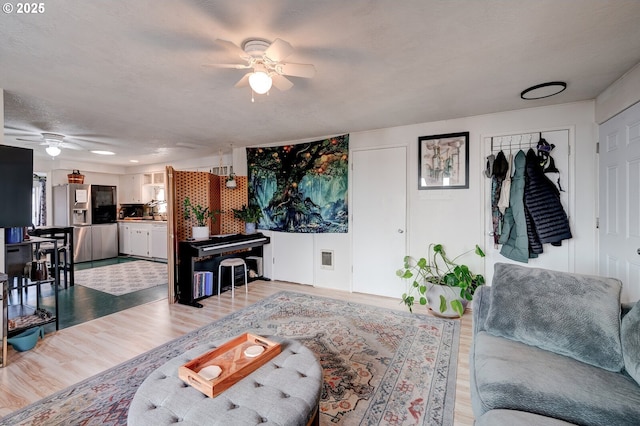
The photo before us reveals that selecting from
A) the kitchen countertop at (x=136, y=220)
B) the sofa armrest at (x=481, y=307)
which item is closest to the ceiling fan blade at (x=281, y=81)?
the sofa armrest at (x=481, y=307)

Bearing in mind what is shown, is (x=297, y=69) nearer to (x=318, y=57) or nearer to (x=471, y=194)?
(x=318, y=57)

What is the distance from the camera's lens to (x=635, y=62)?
2.10 metres

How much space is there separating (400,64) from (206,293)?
3573mm

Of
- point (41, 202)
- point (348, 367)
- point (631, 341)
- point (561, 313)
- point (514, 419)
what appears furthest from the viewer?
point (41, 202)

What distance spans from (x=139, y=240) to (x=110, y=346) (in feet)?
15.6

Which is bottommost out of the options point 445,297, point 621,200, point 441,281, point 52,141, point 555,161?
point 445,297

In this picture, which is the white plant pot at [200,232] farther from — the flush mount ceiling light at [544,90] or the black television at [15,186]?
the flush mount ceiling light at [544,90]

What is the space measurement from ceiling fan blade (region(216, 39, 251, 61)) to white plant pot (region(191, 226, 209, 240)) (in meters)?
2.80

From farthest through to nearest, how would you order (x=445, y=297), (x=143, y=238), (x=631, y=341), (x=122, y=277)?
(x=143, y=238) < (x=122, y=277) < (x=445, y=297) < (x=631, y=341)

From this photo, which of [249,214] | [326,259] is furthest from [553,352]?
[249,214]

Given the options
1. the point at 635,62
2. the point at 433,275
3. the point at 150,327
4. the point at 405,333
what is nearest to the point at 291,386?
the point at 405,333

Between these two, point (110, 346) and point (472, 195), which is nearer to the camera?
point (110, 346)

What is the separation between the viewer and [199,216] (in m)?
4.11

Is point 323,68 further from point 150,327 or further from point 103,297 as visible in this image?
point 103,297
